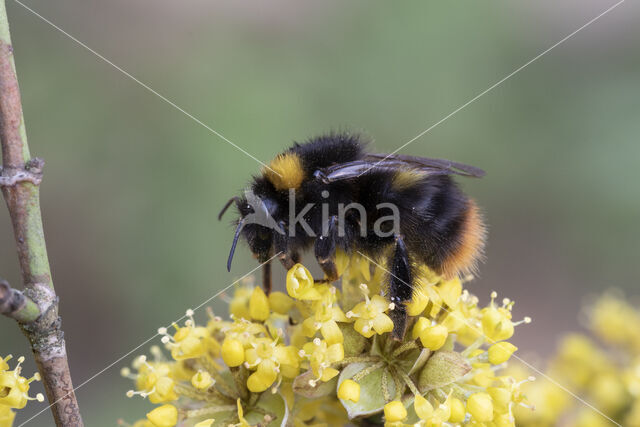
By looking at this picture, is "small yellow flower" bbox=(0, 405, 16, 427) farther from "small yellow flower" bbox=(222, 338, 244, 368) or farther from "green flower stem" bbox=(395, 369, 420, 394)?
"green flower stem" bbox=(395, 369, 420, 394)

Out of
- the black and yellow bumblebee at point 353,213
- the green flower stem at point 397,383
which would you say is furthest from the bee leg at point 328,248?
the green flower stem at point 397,383

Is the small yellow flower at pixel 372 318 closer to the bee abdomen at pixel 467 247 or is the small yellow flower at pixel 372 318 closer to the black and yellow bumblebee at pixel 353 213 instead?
the black and yellow bumblebee at pixel 353 213

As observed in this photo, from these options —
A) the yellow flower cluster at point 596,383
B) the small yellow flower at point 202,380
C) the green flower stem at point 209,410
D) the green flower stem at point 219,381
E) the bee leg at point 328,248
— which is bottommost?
the yellow flower cluster at point 596,383

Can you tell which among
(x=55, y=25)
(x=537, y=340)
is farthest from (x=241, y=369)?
(x=537, y=340)

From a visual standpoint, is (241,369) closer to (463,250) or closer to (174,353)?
(174,353)

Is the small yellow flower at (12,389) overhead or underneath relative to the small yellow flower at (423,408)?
overhead

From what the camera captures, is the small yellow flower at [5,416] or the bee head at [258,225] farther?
the bee head at [258,225]
